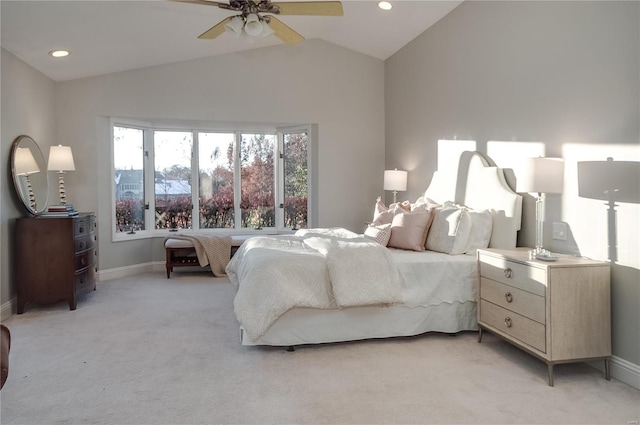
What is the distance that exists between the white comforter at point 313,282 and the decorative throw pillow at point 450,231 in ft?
2.35

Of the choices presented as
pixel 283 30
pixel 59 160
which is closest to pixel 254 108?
pixel 59 160

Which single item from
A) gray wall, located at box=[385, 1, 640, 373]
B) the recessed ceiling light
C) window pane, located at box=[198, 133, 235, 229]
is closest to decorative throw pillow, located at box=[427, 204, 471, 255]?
gray wall, located at box=[385, 1, 640, 373]

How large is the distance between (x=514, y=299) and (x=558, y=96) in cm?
152

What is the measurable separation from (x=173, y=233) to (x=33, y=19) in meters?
3.36

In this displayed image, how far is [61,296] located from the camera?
428 cm

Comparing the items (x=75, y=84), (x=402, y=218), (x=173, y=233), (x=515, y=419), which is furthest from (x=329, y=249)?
(x=75, y=84)

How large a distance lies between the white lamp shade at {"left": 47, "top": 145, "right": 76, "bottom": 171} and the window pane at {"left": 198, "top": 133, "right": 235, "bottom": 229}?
1995 millimetres

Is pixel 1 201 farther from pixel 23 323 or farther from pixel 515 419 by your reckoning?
pixel 515 419

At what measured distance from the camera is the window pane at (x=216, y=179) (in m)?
6.58

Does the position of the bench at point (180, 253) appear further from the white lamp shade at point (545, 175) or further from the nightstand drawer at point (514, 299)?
the white lamp shade at point (545, 175)

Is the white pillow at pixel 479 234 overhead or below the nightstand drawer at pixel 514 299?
overhead

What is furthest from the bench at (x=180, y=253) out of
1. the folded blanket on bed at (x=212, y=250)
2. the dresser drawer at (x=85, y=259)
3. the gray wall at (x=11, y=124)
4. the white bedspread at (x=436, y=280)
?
the white bedspread at (x=436, y=280)

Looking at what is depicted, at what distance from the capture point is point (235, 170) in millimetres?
6688

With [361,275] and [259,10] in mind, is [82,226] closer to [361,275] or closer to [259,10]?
[259,10]
